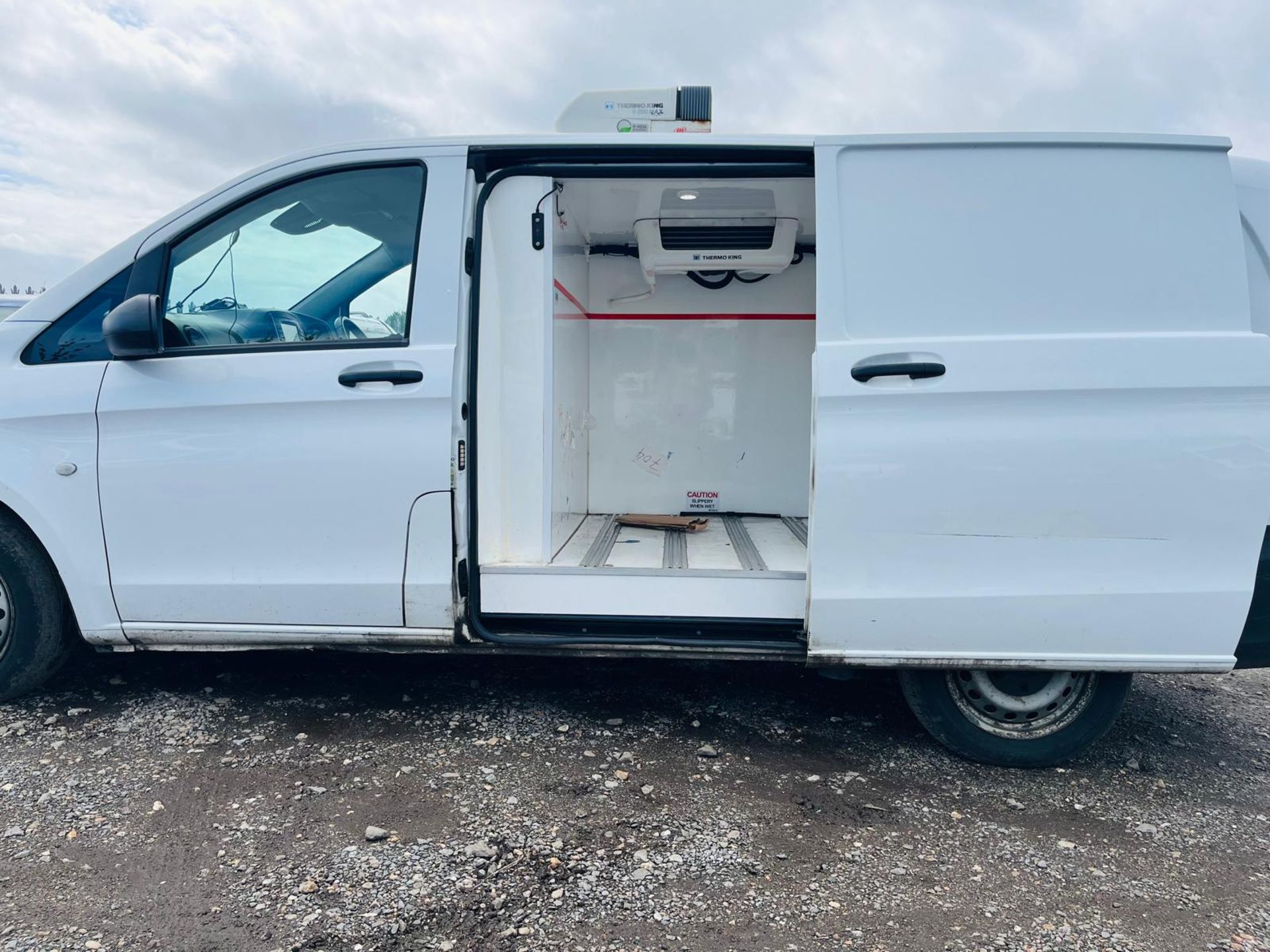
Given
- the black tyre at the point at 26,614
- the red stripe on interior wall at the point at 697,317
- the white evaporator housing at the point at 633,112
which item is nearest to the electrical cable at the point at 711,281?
the red stripe on interior wall at the point at 697,317

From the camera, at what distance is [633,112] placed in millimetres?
3049

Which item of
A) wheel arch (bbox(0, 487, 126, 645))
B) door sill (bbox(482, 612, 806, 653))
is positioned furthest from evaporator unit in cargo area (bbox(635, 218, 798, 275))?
wheel arch (bbox(0, 487, 126, 645))

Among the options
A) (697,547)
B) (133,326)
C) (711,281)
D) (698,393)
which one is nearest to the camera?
(133,326)

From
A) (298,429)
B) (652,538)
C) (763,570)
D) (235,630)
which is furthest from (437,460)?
(652,538)

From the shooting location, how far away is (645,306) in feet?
15.6

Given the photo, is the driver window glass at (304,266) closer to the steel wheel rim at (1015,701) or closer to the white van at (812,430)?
the white van at (812,430)

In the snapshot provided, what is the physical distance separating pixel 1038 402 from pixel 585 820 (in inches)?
73.9

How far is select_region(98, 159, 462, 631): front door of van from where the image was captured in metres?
2.70

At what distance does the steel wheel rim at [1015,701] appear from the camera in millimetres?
2801

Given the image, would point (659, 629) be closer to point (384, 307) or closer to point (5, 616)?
point (384, 307)

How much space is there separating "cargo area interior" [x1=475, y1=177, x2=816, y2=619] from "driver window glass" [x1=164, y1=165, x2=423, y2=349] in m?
0.31

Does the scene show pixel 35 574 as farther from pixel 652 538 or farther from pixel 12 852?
pixel 652 538

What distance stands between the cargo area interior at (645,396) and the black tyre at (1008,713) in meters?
0.58

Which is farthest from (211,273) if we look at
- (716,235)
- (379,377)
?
(716,235)
